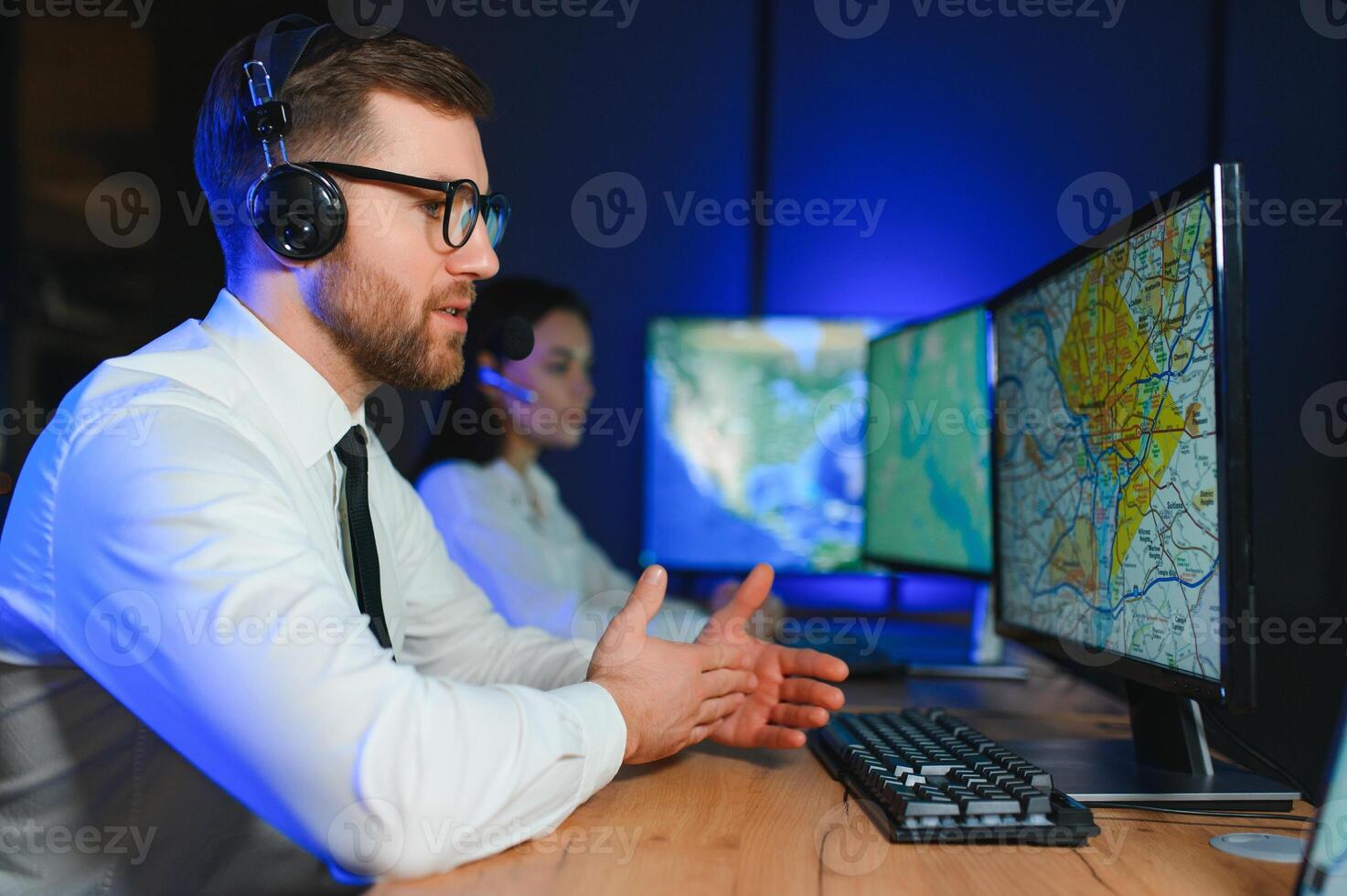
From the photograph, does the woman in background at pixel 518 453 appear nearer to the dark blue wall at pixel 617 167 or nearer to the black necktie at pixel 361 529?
the dark blue wall at pixel 617 167

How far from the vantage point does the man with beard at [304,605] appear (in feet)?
2.27

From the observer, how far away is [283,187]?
984 millimetres

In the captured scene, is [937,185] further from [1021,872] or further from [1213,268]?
[1021,872]

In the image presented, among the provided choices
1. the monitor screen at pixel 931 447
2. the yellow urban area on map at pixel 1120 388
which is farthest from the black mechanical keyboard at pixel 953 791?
the monitor screen at pixel 931 447

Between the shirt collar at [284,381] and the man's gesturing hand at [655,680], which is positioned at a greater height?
the shirt collar at [284,381]

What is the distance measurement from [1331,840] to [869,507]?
5.21ft

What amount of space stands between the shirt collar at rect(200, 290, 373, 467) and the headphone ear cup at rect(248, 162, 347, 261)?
3.9 inches

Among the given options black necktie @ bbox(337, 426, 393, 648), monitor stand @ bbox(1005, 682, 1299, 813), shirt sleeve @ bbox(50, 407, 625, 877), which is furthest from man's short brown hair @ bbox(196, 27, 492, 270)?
monitor stand @ bbox(1005, 682, 1299, 813)

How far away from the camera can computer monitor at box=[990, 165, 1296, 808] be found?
0.76m

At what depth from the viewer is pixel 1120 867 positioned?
2.27 feet

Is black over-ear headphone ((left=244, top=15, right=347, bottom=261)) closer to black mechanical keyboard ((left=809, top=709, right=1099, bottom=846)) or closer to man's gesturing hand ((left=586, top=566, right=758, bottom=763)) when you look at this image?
man's gesturing hand ((left=586, top=566, right=758, bottom=763))

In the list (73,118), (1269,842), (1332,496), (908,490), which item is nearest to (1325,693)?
(1332,496)

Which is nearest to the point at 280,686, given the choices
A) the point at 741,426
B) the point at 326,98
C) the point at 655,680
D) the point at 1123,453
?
the point at 655,680

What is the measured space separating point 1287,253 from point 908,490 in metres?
0.74
